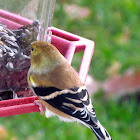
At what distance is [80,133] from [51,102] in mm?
1481

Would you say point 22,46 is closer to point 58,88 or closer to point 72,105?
point 58,88

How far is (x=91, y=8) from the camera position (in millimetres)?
5625

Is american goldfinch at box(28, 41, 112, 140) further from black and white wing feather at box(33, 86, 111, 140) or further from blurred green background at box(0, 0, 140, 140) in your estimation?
blurred green background at box(0, 0, 140, 140)

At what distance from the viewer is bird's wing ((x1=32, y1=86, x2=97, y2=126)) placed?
2.34 metres

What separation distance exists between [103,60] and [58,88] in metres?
2.56

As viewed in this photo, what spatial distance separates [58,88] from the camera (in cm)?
238

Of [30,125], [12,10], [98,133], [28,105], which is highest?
[12,10]

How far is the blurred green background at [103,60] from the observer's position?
3822 mm

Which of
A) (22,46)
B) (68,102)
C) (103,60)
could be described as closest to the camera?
(68,102)

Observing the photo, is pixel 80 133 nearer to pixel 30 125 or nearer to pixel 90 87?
pixel 30 125

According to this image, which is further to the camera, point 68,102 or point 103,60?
point 103,60

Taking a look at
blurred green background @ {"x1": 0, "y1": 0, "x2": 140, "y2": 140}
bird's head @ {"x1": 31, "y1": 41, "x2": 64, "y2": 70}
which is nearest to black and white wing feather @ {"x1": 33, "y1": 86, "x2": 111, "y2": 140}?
bird's head @ {"x1": 31, "y1": 41, "x2": 64, "y2": 70}

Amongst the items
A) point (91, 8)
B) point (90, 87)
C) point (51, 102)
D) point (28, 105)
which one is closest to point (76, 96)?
point (51, 102)

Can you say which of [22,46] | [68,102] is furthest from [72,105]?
[22,46]
